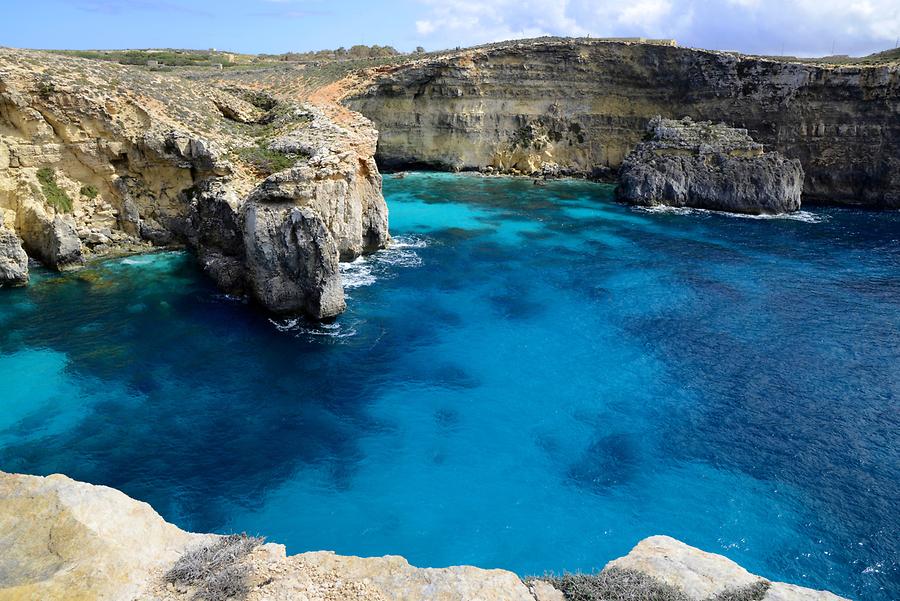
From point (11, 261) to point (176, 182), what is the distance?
9.20 metres

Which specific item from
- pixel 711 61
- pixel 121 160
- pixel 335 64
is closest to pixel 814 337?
pixel 121 160

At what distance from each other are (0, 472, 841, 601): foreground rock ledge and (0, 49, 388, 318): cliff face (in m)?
17.0

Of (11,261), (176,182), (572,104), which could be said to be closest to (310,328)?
(176,182)

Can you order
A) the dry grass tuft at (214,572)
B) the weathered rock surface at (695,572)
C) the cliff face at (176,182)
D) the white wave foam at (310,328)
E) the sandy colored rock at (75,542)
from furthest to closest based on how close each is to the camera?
the cliff face at (176,182), the white wave foam at (310,328), the weathered rock surface at (695,572), the dry grass tuft at (214,572), the sandy colored rock at (75,542)

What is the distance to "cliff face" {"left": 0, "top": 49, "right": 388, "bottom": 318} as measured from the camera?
90.3ft

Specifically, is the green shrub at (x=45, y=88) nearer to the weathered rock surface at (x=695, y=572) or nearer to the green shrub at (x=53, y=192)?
the green shrub at (x=53, y=192)

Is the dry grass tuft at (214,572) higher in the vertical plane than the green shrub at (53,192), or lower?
lower

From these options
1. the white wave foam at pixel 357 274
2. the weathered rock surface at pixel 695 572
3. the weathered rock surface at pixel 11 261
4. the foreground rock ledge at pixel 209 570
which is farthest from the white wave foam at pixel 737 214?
the foreground rock ledge at pixel 209 570

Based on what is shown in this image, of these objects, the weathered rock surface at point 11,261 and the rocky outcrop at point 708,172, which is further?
the rocky outcrop at point 708,172

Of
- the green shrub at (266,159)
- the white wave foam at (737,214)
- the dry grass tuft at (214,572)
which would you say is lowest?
the dry grass tuft at (214,572)

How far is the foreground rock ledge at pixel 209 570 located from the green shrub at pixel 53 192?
2627 centimetres

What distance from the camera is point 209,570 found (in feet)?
31.5

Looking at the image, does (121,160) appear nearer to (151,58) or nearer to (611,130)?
(611,130)

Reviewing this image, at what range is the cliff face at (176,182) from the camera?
90.3 feet
